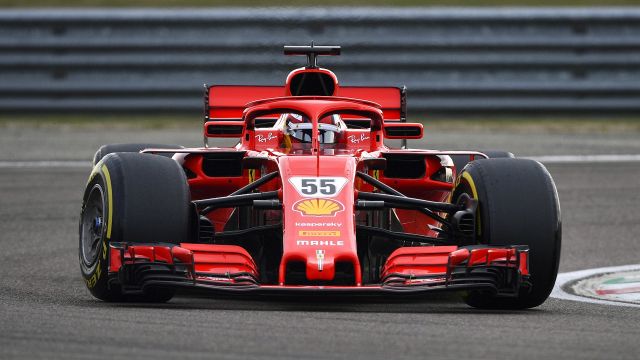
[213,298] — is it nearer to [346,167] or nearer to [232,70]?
[346,167]

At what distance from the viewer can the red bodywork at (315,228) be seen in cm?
835

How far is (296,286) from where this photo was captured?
8.24 metres

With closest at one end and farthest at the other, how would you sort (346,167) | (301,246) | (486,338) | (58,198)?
(486,338) < (301,246) < (346,167) < (58,198)

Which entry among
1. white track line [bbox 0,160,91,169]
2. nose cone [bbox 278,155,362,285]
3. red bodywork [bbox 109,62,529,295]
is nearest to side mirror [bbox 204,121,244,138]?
red bodywork [bbox 109,62,529,295]

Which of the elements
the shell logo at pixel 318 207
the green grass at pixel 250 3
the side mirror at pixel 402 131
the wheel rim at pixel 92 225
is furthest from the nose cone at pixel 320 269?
the green grass at pixel 250 3

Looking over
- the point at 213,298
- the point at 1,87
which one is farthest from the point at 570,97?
the point at 213,298

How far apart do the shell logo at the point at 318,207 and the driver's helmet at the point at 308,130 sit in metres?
1.46

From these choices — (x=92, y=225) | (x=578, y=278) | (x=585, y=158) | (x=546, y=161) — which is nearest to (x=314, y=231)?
(x=92, y=225)

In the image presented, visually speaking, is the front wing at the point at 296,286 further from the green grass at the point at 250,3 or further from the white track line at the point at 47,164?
the green grass at the point at 250,3

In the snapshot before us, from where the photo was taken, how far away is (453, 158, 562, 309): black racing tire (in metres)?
8.68

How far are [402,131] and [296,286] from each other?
110 inches

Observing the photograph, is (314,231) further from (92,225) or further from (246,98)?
(246,98)

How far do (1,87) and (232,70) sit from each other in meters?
Result: 3.15

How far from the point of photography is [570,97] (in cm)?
2069
